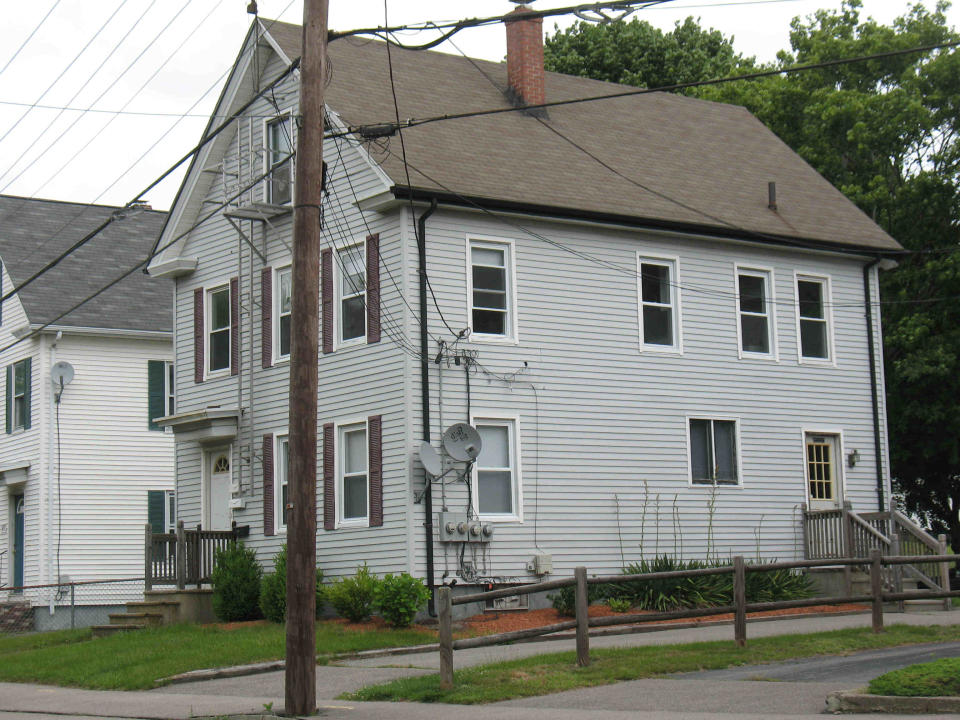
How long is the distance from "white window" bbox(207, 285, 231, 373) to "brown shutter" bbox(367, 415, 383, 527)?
4.90m

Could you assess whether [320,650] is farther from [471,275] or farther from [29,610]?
[29,610]

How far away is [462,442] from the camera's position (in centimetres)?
2108

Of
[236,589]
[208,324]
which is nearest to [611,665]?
[236,589]

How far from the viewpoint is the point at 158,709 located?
14.1 m

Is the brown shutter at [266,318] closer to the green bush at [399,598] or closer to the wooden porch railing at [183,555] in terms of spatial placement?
the wooden porch railing at [183,555]

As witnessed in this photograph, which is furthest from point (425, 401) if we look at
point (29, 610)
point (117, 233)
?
point (117, 233)

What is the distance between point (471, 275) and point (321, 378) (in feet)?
10.8

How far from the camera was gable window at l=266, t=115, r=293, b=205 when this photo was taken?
24594 mm

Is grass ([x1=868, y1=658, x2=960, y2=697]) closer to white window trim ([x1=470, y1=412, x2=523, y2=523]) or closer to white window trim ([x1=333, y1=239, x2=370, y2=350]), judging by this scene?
white window trim ([x1=470, y1=412, x2=523, y2=523])

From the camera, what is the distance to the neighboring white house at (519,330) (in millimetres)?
21984

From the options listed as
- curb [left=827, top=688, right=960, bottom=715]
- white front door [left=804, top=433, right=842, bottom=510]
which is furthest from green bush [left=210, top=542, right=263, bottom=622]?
curb [left=827, top=688, right=960, bottom=715]

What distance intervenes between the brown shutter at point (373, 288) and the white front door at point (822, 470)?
29.0 ft

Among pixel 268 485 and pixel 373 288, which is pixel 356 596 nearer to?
pixel 268 485

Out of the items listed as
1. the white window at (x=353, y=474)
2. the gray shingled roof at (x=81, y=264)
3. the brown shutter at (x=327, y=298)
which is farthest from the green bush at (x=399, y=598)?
the gray shingled roof at (x=81, y=264)
